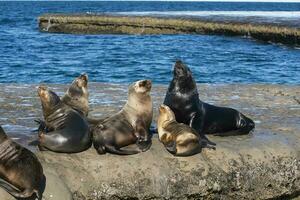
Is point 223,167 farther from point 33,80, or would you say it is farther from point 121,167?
point 33,80

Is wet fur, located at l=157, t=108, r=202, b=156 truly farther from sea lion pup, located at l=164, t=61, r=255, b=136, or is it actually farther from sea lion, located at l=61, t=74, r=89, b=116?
sea lion, located at l=61, t=74, r=89, b=116

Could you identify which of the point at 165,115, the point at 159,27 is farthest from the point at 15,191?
the point at 159,27

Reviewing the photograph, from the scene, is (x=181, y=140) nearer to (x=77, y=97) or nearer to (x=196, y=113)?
(x=196, y=113)

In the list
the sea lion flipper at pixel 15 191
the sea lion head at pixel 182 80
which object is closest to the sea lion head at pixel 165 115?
the sea lion head at pixel 182 80

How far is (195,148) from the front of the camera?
17.8 ft

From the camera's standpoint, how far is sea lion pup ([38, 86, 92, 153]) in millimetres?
5184

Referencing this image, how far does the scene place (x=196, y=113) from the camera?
6.07m

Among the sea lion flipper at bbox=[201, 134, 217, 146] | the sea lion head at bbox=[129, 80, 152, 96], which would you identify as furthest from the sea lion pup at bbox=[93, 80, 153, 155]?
the sea lion flipper at bbox=[201, 134, 217, 146]

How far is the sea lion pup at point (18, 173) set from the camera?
450cm

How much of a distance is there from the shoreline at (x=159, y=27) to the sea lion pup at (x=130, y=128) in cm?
2101

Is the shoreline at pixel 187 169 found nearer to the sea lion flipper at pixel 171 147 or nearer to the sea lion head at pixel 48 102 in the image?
the sea lion flipper at pixel 171 147

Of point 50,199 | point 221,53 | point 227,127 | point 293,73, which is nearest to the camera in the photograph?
point 50,199

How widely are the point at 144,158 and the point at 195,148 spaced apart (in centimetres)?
48

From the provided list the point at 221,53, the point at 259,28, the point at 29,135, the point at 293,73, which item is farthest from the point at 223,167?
the point at 259,28
